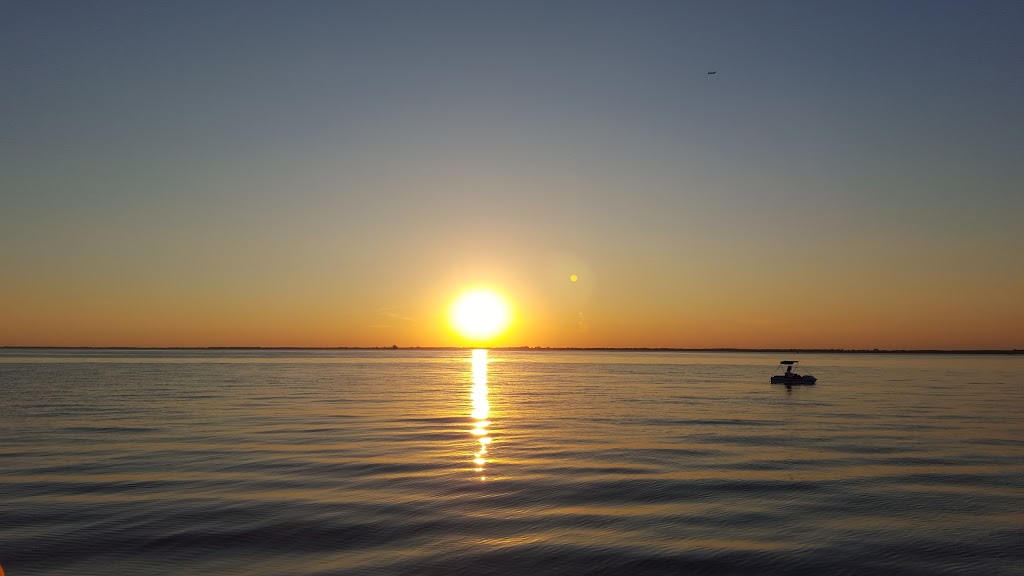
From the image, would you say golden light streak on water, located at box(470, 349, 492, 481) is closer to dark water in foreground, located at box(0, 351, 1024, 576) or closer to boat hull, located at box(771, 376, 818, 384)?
dark water in foreground, located at box(0, 351, 1024, 576)

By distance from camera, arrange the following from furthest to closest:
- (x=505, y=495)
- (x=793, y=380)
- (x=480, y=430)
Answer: (x=793, y=380) → (x=480, y=430) → (x=505, y=495)

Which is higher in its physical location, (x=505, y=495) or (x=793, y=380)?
(x=505, y=495)

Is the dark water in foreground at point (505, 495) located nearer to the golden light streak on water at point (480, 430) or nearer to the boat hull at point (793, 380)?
the golden light streak on water at point (480, 430)

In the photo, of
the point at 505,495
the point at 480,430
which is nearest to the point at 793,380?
the point at 480,430

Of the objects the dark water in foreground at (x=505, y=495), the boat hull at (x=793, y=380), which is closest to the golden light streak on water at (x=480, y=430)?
the dark water in foreground at (x=505, y=495)

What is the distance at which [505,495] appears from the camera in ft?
79.3

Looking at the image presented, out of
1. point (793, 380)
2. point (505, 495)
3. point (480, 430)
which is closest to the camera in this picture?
point (505, 495)

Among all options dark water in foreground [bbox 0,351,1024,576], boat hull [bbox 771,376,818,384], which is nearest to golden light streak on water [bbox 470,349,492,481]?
dark water in foreground [bbox 0,351,1024,576]

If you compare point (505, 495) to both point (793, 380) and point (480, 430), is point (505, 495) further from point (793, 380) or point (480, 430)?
point (793, 380)

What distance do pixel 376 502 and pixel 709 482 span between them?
41.4ft

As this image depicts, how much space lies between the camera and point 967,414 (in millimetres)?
53375

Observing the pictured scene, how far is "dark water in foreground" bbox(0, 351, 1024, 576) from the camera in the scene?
17.0 metres

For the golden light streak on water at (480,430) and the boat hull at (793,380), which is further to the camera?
the boat hull at (793,380)

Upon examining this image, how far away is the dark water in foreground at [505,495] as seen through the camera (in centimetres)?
1705
